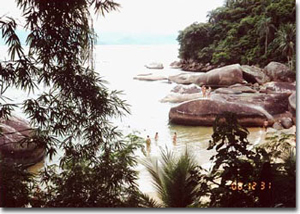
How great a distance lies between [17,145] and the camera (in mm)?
2211

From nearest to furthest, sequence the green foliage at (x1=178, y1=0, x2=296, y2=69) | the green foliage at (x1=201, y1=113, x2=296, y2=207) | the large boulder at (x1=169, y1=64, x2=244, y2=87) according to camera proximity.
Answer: the green foliage at (x1=201, y1=113, x2=296, y2=207)
the green foliage at (x1=178, y1=0, x2=296, y2=69)
the large boulder at (x1=169, y1=64, x2=244, y2=87)

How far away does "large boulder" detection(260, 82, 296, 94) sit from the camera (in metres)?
2.28

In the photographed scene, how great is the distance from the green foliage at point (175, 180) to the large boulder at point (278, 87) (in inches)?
32.3

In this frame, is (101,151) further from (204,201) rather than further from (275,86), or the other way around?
(275,86)

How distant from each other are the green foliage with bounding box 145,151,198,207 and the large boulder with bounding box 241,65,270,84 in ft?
2.50

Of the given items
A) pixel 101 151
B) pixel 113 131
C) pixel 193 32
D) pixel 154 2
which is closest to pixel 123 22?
pixel 154 2

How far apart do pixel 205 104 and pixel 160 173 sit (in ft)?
2.11

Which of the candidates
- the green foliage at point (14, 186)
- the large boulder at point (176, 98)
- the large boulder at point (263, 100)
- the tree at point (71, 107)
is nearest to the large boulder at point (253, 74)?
the large boulder at point (263, 100)

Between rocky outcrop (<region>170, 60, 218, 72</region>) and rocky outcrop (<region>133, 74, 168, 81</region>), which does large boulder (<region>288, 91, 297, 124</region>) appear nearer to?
rocky outcrop (<region>170, 60, 218, 72</region>)

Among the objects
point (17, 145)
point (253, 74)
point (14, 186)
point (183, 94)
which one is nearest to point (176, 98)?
point (183, 94)

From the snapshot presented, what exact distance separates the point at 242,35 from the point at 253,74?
319 mm

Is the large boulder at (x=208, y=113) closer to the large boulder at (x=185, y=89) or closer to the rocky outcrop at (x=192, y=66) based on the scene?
the large boulder at (x=185, y=89)

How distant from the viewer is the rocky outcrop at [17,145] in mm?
2180
